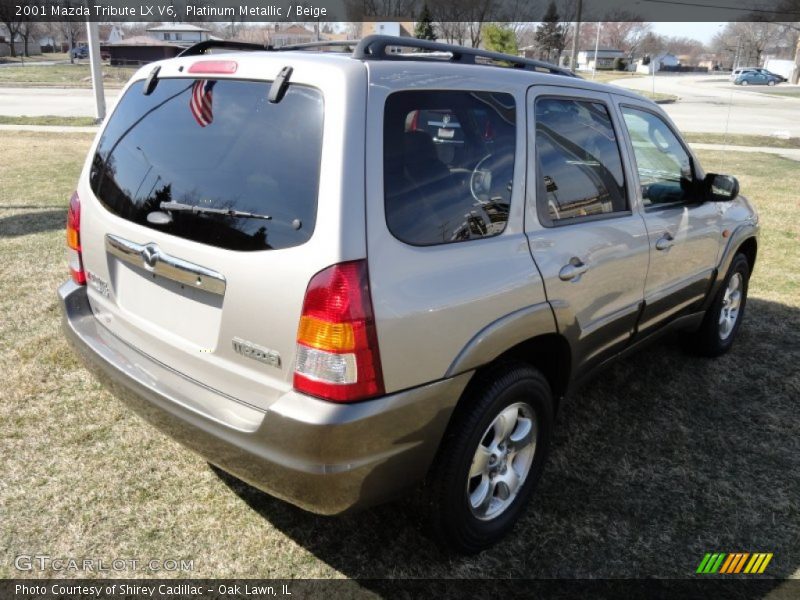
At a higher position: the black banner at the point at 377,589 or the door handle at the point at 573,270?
the door handle at the point at 573,270

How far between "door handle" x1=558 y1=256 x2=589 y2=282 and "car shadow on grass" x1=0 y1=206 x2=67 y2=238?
634 cm

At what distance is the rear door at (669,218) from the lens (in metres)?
3.37

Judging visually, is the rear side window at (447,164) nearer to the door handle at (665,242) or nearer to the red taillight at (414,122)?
the red taillight at (414,122)

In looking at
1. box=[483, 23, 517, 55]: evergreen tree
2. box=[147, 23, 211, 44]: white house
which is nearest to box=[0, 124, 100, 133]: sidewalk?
box=[483, 23, 517, 55]: evergreen tree

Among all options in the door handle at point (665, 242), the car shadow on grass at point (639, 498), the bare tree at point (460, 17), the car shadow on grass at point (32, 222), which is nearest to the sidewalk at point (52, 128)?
the car shadow on grass at point (32, 222)

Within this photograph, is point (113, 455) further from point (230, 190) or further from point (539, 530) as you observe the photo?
point (539, 530)

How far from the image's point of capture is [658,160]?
3.70m

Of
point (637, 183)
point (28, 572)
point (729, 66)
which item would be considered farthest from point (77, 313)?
point (729, 66)

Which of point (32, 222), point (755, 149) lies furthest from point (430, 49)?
point (755, 149)

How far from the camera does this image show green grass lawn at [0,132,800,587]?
8.57ft

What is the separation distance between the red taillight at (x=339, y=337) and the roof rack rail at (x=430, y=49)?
82 cm

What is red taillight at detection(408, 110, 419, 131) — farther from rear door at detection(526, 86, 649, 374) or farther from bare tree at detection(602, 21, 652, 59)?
bare tree at detection(602, 21, 652, 59)

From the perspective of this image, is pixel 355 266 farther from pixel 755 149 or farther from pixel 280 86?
pixel 755 149

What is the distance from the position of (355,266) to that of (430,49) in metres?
1.15
